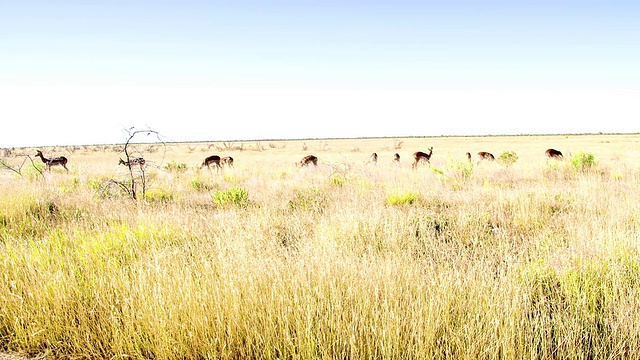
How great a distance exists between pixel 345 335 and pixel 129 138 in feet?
25.8

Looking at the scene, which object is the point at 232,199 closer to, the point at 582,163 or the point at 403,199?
the point at 403,199

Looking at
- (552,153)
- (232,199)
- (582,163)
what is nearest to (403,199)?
(232,199)

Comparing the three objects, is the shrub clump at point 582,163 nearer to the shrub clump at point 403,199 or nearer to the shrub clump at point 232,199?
the shrub clump at point 403,199

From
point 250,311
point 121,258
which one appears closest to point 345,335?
point 250,311

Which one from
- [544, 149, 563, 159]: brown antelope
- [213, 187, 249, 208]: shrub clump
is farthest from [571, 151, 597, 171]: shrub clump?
[213, 187, 249, 208]: shrub clump

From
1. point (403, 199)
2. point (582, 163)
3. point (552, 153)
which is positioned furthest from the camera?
point (552, 153)

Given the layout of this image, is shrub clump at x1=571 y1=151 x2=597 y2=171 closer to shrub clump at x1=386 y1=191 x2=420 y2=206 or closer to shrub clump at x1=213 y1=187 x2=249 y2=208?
shrub clump at x1=386 y1=191 x2=420 y2=206

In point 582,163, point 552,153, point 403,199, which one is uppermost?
point 552,153

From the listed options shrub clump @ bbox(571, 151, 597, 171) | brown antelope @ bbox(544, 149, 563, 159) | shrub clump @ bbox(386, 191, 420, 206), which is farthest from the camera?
brown antelope @ bbox(544, 149, 563, 159)

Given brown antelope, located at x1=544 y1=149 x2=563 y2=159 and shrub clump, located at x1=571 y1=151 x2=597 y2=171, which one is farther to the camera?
brown antelope, located at x1=544 y1=149 x2=563 y2=159

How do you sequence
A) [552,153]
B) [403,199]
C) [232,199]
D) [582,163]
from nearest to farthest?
[403,199], [232,199], [582,163], [552,153]

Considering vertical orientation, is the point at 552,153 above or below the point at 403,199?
above

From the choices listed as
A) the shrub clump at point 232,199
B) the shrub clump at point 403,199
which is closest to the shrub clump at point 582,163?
the shrub clump at point 403,199

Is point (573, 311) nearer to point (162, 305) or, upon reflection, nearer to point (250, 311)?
point (250, 311)
